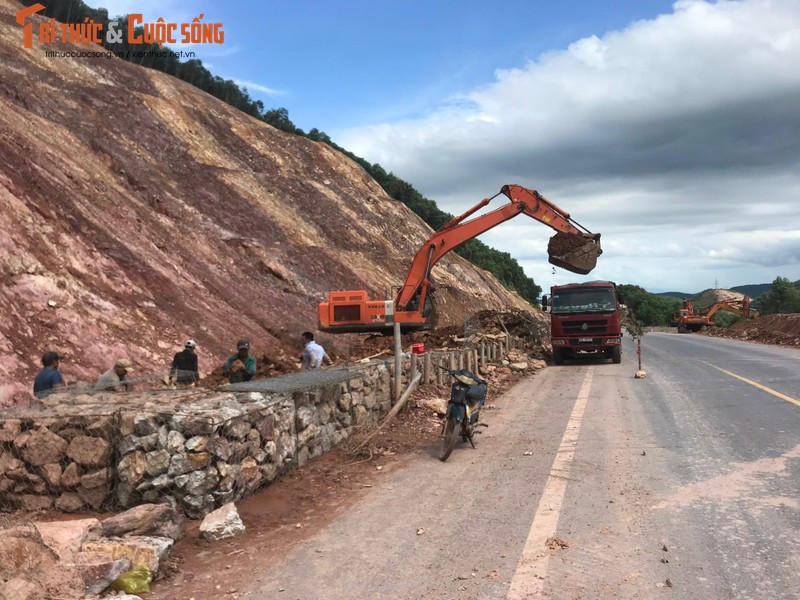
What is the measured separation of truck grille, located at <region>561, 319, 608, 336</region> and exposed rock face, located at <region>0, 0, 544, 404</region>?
790 cm

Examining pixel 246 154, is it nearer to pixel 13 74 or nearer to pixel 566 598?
pixel 13 74

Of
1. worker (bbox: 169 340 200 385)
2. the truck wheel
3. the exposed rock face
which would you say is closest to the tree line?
the exposed rock face

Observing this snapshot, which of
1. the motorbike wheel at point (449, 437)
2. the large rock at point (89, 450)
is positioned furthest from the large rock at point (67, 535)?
the motorbike wheel at point (449, 437)

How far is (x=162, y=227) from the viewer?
76.9ft

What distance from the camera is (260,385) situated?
6941 mm

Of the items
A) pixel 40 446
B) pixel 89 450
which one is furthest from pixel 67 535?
pixel 40 446

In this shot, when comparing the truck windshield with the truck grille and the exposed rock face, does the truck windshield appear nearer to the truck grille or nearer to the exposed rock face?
the truck grille

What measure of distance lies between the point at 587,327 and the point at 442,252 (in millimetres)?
5485

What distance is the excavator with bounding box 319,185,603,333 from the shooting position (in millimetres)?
15914

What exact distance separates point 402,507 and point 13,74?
3065 cm

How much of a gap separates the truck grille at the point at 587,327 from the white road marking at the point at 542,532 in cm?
1172

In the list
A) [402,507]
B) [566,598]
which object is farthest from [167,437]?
[566,598]

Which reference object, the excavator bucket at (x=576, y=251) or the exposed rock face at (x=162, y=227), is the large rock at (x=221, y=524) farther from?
the excavator bucket at (x=576, y=251)

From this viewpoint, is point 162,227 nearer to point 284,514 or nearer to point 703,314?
point 284,514
